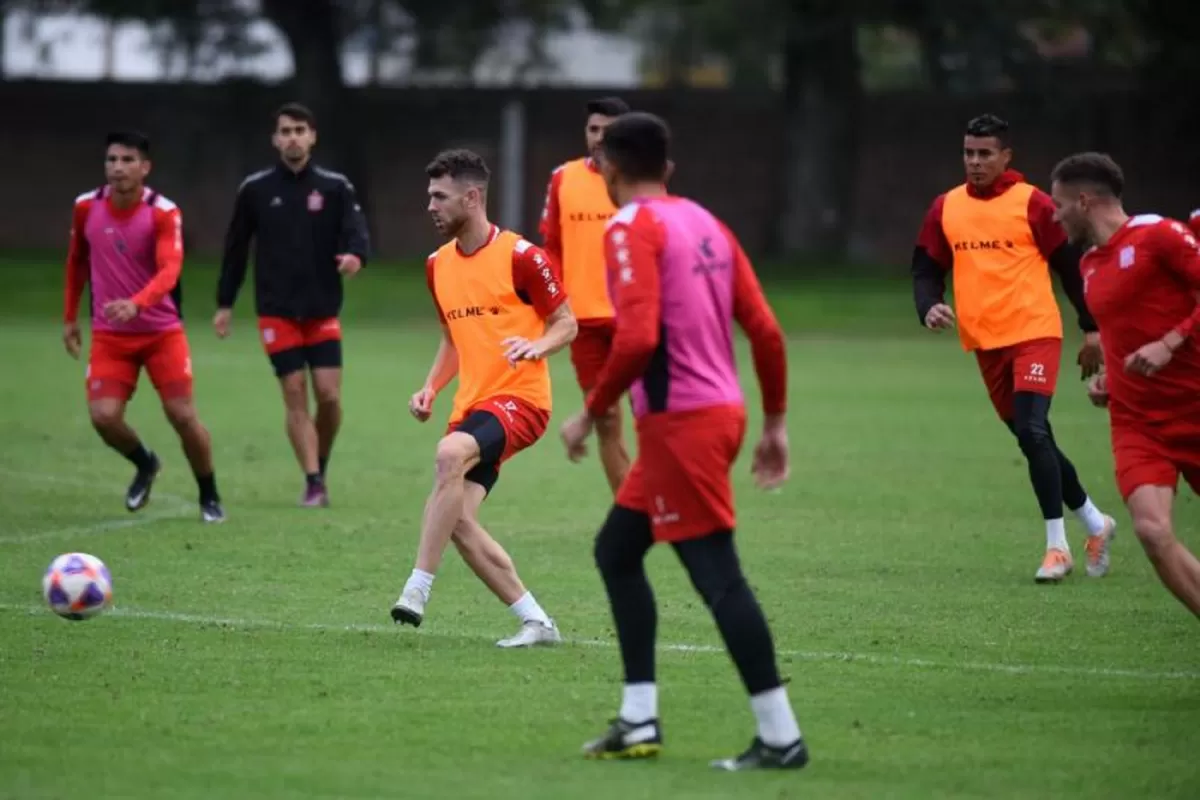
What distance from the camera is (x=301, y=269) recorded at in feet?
Result: 47.7

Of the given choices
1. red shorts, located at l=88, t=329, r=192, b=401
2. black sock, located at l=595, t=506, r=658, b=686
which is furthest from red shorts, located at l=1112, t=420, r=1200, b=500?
red shorts, located at l=88, t=329, r=192, b=401

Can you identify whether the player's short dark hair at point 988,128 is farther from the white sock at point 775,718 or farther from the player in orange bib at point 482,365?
the white sock at point 775,718

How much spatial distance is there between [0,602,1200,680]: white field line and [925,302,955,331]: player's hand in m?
2.65

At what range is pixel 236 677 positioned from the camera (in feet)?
27.8

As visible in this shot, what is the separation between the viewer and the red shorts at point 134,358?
44.1 feet

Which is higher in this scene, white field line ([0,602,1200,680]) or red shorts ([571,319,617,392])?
red shorts ([571,319,617,392])

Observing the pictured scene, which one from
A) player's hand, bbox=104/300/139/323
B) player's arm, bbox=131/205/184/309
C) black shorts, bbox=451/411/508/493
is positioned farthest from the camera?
player's arm, bbox=131/205/184/309

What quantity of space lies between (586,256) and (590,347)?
22.4 inches

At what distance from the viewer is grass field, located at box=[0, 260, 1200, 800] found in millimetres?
6945

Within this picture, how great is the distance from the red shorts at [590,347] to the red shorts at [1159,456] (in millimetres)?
4706

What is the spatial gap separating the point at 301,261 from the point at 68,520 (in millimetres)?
2507

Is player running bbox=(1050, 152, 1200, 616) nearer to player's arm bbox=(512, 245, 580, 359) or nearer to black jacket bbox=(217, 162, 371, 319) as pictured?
player's arm bbox=(512, 245, 580, 359)

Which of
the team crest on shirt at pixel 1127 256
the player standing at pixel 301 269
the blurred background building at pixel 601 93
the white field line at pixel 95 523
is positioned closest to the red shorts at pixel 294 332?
the player standing at pixel 301 269

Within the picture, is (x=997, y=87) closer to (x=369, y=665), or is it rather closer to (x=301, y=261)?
(x=301, y=261)
